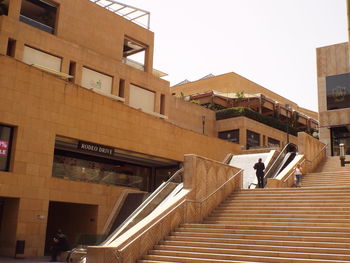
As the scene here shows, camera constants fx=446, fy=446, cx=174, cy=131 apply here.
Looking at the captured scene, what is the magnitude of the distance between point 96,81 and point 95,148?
7.47 m

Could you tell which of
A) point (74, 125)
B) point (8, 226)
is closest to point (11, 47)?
point (74, 125)

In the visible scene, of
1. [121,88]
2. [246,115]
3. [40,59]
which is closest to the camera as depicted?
[40,59]

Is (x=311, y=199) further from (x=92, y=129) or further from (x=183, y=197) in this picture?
(x=92, y=129)

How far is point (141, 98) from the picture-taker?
31.5 metres

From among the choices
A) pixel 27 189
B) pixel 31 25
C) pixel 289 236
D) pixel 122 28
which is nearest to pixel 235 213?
pixel 289 236

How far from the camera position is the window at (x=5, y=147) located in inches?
703

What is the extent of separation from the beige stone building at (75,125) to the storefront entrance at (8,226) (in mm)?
40

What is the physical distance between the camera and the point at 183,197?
14.4m

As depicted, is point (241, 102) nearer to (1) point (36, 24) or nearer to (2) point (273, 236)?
(1) point (36, 24)

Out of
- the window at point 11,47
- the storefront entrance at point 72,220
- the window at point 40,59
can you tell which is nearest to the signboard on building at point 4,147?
the storefront entrance at point 72,220

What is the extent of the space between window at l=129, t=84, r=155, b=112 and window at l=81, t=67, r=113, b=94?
2.15 m

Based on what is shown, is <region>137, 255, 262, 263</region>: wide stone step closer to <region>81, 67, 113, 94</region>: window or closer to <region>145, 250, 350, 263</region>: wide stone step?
<region>145, 250, 350, 263</region>: wide stone step

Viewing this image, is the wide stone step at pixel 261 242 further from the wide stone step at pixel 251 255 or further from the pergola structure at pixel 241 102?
the pergola structure at pixel 241 102

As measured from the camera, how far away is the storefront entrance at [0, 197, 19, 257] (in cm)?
1745
